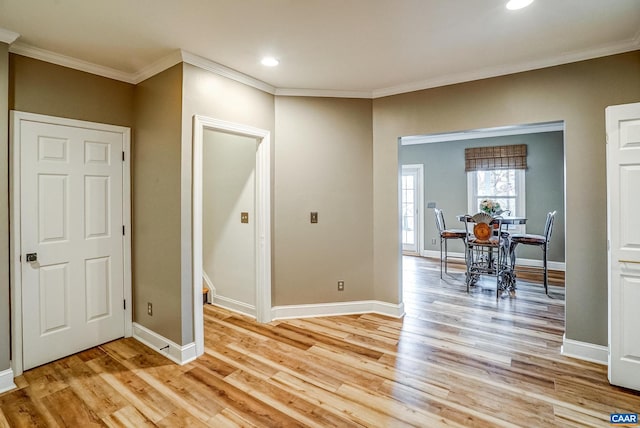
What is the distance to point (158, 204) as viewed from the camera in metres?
2.86

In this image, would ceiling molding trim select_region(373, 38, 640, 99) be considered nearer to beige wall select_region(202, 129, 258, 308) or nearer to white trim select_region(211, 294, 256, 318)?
beige wall select_region(202, 129, 258, 308)

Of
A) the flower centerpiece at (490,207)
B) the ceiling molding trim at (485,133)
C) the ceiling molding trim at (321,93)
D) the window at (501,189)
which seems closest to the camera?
the ceiling molding trim at (321,93)

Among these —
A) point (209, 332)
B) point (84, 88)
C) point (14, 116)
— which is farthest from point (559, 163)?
point (14, 116)

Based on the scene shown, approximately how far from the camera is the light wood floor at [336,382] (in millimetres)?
2000

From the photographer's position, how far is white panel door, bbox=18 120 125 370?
2547mm

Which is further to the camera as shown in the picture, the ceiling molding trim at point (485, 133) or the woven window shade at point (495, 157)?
the woven window shade at point (495, 157)

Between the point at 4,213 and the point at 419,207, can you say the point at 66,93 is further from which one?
the point at 419,207

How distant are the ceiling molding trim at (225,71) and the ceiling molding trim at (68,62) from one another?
2.79ft

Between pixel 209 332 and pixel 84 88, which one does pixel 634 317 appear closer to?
pixel 209 332

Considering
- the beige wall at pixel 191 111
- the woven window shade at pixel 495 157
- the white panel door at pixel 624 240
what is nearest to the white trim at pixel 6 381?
the beige wall at pixel 191 111

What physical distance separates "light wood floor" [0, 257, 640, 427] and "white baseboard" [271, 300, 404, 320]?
0.15 meters

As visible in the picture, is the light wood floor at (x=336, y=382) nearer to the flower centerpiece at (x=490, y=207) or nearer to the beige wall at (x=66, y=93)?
the flower centerpiece at (x=490, y=207)

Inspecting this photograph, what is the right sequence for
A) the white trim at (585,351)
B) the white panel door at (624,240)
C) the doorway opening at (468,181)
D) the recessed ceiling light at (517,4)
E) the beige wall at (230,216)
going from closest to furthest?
the recessed ceiling light at (517,4), the white panel door at (624,240), the white trim at (585,351), the beige wall at (230,216), the doorway opening at (468,181)

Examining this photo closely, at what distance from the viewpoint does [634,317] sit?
2215mm
